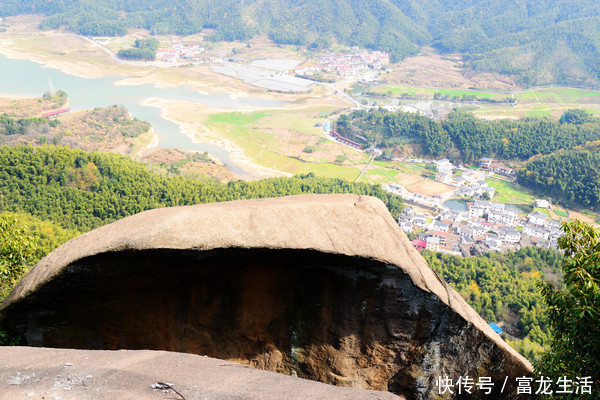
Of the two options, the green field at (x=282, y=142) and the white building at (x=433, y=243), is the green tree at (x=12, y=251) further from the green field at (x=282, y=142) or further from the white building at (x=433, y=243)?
the green field at (x=282, y=142)

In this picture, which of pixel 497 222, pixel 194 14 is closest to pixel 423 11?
pixel 194 14

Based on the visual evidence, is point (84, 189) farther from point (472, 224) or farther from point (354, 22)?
point (354, 22)

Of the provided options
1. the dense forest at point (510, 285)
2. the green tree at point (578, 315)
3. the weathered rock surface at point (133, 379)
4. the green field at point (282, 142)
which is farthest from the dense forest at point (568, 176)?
the weathered rock surface at point (133, 379)

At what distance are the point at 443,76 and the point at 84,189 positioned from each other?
268ft

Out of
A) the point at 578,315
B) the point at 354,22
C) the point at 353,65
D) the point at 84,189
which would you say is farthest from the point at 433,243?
the point at 354,22

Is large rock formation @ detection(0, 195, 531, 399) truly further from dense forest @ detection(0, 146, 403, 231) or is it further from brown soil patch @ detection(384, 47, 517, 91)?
brown soil patch @ detection(384, 47, 517, 91)

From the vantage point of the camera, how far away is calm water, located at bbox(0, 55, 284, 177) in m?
64.6

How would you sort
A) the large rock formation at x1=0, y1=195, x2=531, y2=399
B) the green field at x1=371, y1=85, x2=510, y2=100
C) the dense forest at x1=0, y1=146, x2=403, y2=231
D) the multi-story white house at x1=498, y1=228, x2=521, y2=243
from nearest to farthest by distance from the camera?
the large rock formation at x1=0, y1=195, x2=531, y2=399 < the dense forest at x1=0, y1=146, x2=403, y2=231 < the multi-story white house at x1=498, y1=228, x2=521, y2=243 < the green field at x1=371, y1=85, x2=510, y2=100

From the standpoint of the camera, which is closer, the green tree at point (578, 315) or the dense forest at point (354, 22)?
the green tree at point (578, 315)

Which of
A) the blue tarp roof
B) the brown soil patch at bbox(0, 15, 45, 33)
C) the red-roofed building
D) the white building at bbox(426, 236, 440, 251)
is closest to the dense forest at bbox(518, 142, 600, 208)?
the white building at bbox(426, 236, 440, 251)

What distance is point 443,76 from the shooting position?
3775 inches

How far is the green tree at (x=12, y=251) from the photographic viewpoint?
8.96 metres

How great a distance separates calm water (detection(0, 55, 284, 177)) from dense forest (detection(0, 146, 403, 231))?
25.9m

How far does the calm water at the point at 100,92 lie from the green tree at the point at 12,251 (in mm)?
49245
